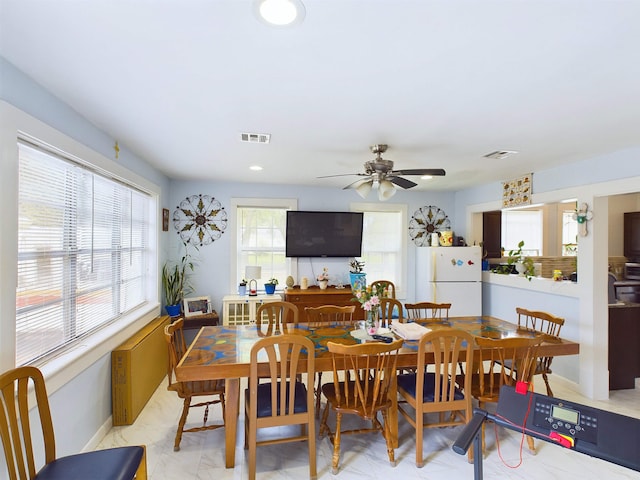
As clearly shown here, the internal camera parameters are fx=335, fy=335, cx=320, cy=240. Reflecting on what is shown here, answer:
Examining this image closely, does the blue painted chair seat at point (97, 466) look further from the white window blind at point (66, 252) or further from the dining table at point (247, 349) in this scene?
the white window blind at point (66, 252)

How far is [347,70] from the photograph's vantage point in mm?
1695

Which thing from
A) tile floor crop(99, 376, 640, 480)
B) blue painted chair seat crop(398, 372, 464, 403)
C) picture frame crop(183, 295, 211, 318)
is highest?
picture frame crop(183, 295, 211, 318)

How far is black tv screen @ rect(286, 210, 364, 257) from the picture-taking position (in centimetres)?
496

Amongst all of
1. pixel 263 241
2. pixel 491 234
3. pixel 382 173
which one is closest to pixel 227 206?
pixel 263 241

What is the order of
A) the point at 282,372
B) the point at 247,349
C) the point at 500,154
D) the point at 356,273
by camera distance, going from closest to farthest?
1. the point at 282,372
2. the point at 247,349
3. the point at 500,154
4. the point at 356,273

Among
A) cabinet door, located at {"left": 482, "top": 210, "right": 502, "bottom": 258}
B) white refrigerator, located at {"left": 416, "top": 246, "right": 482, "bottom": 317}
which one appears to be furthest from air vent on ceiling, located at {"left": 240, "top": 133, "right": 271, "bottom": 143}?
cabinet door, located at {"left": 482, "top": 210, "right": 502, "bottom": 258}

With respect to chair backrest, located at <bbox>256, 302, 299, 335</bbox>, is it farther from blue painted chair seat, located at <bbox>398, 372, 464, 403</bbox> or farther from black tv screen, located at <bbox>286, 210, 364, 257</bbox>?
black tv screen, located at <bbox>286, 210, 364, 257</bbox>

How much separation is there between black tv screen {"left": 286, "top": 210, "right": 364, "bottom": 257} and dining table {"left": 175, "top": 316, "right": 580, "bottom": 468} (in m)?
1.89

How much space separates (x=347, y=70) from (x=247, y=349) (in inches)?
77.9

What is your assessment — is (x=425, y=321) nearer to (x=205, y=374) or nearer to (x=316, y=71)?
(x=205, y=374)

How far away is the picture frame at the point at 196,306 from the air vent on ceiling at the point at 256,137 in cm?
258

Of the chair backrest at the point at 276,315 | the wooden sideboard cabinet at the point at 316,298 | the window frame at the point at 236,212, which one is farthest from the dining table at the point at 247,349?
the window frame at the point at 236,212

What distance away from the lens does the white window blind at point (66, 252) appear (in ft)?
6.27

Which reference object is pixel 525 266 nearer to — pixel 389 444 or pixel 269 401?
pixel 389 444
